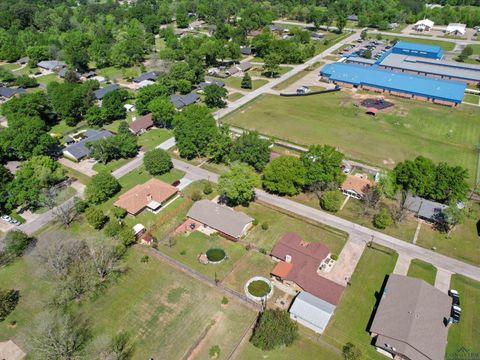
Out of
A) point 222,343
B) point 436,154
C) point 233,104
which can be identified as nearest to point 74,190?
point 222,343


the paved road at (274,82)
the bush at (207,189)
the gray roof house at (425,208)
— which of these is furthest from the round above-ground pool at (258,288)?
the paved road at (274,82)

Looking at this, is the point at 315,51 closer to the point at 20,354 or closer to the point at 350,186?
the point at 350,186

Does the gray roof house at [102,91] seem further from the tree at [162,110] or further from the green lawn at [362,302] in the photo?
the green lawn at [362,302]

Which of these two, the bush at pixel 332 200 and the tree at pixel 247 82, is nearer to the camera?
the bush at pixel 332 200

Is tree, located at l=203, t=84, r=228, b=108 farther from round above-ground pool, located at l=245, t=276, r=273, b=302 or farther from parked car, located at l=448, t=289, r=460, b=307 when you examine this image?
parked car, located at l=448, t=289, r=460, b=307

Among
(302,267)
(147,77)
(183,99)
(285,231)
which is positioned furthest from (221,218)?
(147,77)
